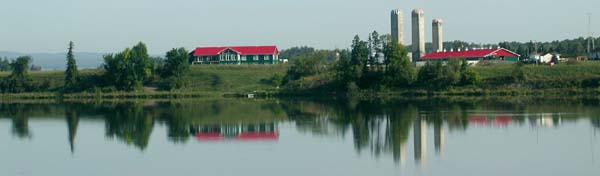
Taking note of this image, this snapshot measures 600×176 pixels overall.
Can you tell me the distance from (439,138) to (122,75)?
4352cm

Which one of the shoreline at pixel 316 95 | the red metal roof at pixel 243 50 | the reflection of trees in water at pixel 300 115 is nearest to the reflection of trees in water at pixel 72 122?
the reflection of trees in water at pixel 300 115

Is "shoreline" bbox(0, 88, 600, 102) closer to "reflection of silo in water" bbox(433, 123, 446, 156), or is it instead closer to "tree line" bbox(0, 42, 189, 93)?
"tree line" bbox(0, 42, 189, 93)

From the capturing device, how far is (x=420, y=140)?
2959 cm

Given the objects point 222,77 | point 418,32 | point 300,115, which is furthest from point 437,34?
point 300,115

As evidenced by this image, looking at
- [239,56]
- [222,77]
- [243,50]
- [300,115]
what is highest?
[243,50]

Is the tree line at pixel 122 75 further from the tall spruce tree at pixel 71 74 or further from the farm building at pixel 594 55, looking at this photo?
the farm building at pixel 594 55

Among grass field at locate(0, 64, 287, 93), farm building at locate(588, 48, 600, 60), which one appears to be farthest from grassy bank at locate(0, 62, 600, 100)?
farm building at locate(588, 48, 600, 60)

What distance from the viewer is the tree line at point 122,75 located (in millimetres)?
69625

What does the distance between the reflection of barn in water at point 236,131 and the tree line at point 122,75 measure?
31949 millimetres

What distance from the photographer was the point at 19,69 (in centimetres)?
7212

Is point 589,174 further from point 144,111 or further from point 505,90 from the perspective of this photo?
point 505,90

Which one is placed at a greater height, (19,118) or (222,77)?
(222,77)

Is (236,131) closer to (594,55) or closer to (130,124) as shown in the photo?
(130,124)

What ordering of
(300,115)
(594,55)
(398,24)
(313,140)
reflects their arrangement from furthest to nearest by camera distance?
1. (398,24)
2. (594,55)
3. (300,115)
4. (313,140)
